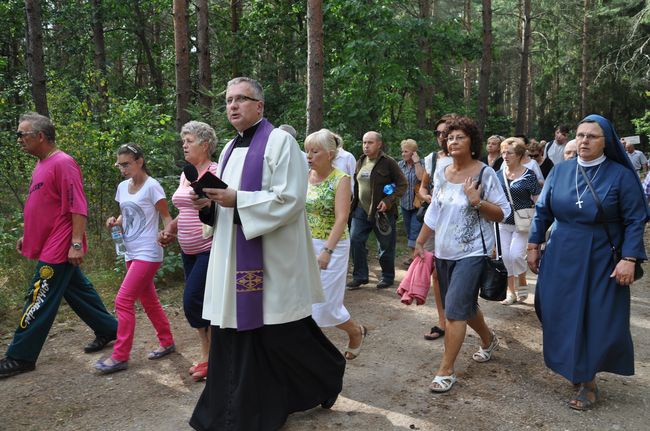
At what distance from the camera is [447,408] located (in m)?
3.96

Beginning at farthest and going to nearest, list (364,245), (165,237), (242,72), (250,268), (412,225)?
(242,72) → (412,225) → (364,245) → (165,237) → (250,268)

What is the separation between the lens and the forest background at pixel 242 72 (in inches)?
342

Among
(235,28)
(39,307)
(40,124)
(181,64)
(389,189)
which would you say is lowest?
(39,307)

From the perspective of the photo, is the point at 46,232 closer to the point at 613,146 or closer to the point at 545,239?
the point at 545,239

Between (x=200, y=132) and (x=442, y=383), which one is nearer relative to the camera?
(x=442, y=383)

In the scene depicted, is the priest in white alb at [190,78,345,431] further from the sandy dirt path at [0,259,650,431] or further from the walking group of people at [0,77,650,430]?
the sandy dirt path at [0,259,650,431]

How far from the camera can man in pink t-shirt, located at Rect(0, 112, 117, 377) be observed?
4.71 meters

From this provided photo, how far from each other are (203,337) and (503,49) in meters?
35.3

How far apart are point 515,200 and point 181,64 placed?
21.0 feet

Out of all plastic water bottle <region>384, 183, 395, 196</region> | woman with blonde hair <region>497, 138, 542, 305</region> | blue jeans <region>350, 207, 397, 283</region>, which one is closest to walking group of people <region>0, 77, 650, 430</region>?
woman with blonde hair <region>497, 138, 542, 305</region>

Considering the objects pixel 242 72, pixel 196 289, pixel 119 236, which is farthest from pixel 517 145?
pixel 242 72

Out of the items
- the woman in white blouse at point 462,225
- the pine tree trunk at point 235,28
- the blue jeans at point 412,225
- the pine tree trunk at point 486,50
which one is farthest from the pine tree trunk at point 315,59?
the pine tree trunk at point 486,50

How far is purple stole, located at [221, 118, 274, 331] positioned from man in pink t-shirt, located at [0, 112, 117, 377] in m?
2.11

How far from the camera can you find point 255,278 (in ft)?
11.1
